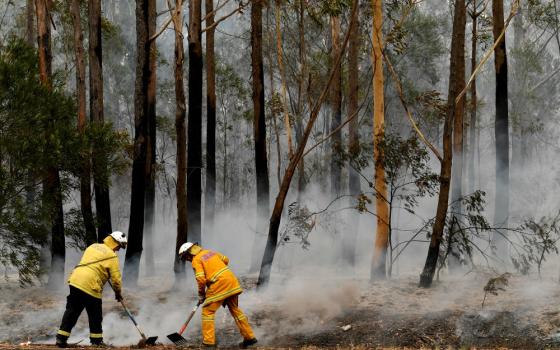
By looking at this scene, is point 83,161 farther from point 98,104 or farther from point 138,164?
point 98,104

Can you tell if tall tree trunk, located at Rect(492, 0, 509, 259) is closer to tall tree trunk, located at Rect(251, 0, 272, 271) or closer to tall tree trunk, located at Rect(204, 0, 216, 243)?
tall tree trunk, located at Rect(251, 0, 272, 271)

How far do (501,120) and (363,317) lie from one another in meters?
7.15

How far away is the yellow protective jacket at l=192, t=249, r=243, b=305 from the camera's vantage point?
9.46m

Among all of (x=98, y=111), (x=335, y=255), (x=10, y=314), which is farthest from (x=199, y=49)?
(x=335, y=255)

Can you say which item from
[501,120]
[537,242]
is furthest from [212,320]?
[501,120]

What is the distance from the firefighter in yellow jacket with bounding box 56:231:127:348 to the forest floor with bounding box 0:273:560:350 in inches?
27.5

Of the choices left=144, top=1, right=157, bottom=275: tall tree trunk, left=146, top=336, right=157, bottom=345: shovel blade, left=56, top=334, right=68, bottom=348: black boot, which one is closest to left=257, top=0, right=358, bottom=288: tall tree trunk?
left=144, top=1, right=157, bottom=275: tall tree trunk

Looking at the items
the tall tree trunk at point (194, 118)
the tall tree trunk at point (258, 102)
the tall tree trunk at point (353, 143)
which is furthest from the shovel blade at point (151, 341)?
the tall tree trunk at point (353, 143)

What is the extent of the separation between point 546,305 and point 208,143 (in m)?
11.7

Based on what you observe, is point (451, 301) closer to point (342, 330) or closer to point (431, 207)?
point (342, 330)

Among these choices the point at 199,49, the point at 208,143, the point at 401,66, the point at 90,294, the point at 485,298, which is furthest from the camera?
the point at 401,66

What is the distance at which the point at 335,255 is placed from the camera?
24.0 meters

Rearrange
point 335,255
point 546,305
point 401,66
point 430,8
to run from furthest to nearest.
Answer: point 430,8 < point 401,66 < point 335,255 < point 546,305

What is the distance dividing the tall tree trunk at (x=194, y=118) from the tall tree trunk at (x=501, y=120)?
703cm
